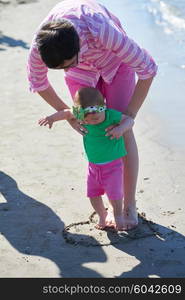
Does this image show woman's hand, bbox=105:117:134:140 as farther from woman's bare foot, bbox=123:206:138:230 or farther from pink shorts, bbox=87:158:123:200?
woman's bare foot, bbox=123:206:138:230

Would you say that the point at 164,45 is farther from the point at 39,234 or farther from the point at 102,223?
the point at 39,234

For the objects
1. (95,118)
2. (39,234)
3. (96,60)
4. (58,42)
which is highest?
(58,42)

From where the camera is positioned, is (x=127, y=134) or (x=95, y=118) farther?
(x=127, y=134)

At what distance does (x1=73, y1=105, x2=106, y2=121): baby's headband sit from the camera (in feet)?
13.2

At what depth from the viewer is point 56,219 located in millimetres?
4711

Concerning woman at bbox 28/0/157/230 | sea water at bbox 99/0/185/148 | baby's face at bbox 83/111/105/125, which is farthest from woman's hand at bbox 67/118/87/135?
sea water at bbox 99/0/185/148

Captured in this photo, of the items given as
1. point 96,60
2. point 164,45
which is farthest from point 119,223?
point 164,45

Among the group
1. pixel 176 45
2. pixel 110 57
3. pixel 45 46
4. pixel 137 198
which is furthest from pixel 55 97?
pixel 176 45

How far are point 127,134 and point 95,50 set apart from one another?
631 mm

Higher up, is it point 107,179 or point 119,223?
point 107,179

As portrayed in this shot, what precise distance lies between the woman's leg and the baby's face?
21 cm

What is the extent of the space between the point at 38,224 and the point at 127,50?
1445 mm

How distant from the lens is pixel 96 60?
13.4ft

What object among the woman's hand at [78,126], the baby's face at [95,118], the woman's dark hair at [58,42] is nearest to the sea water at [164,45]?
the woman's hand at [78,126]
